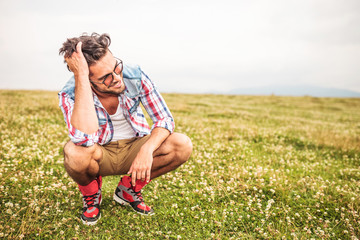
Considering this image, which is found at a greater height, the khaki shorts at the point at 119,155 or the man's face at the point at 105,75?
the man's face at the point at 105,75

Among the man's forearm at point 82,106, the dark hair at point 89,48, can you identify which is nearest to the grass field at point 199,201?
the man's forearm at point 82,106

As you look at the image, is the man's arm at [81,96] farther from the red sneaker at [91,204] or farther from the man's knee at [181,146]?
the man's knee at [181,146]

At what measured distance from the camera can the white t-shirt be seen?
179 inches

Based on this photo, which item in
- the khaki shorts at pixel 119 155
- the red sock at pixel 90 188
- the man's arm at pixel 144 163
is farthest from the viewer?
the khaki shorts at pixel 119 155

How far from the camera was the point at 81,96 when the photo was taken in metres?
3.59

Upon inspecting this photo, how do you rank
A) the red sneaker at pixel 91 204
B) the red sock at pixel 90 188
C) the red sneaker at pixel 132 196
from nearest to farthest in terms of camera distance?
the red sneaker at pixel 91 204 < the red sock at pixel 90 188 < the red sneaker at pixel 132 196

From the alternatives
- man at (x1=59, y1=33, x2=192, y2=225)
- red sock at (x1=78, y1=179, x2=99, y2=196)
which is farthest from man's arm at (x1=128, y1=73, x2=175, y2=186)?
red sock at (x1=78, y1=179, x2=99, y2=196)

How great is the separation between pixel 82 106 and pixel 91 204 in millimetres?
1886

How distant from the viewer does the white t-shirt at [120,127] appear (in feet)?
14.9

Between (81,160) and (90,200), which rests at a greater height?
(81,160)

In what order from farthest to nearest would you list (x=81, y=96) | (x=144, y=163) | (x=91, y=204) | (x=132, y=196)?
1. (x=132, y=196)
2. (x=91, y=204)
3. (x=144, y=163)
4. (x=81, y=96)

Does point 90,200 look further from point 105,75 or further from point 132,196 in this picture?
point 105,75

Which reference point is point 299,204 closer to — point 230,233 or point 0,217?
point 230,233

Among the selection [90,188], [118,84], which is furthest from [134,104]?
[90,188]
